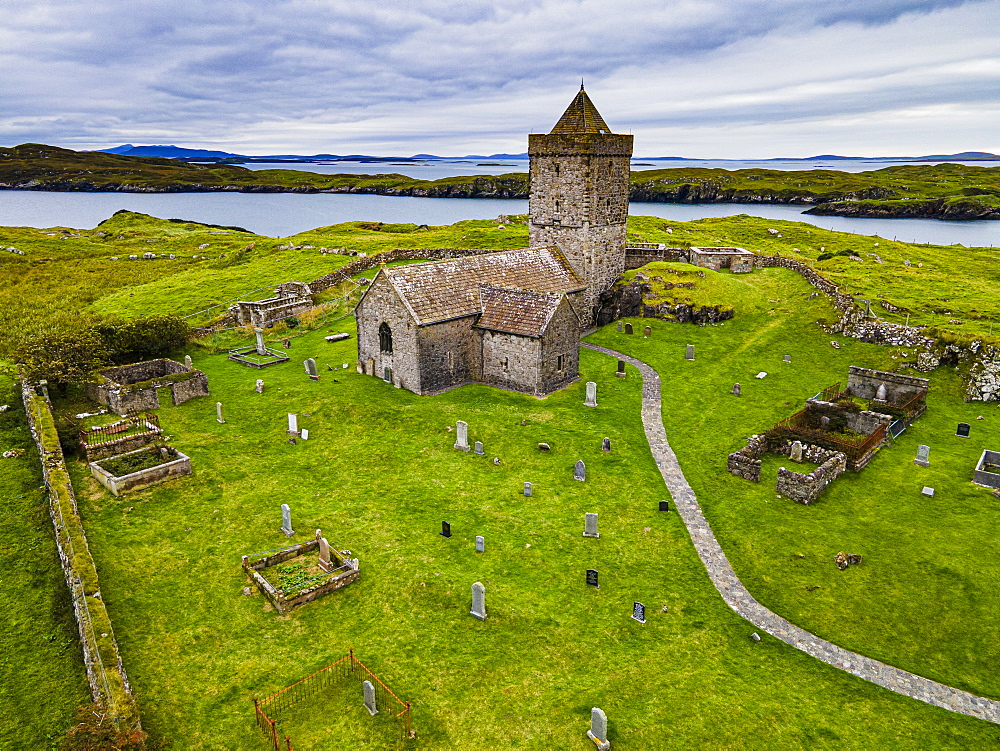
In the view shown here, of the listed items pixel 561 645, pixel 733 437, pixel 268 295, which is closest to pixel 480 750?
pixel 561 645

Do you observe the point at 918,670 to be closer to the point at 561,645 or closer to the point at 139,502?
the point at 561,645

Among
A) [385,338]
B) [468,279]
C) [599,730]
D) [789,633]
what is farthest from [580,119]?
[599,730]

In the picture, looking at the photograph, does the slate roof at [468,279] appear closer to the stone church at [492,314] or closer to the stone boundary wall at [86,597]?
the stone church at [492,314]

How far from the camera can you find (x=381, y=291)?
1133 inches

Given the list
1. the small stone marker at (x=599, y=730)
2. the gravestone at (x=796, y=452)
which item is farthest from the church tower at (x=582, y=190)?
the small stone marker at (x=599, y=730)

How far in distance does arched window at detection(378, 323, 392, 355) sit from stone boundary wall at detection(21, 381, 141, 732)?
13797mm

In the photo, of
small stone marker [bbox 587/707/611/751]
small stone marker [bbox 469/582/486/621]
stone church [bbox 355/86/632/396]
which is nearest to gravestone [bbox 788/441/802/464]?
stone church [bbox 355/86/632/396]

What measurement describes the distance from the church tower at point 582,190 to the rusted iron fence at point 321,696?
29.2 meters

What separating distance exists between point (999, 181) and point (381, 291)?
18515 centimetres

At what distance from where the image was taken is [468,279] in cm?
3088

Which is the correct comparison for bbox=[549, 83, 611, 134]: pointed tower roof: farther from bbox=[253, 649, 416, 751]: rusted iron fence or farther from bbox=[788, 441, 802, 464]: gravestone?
bbox=[253, 649, 416, 751]: rusted iron fence

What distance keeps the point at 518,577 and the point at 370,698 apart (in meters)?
5.57

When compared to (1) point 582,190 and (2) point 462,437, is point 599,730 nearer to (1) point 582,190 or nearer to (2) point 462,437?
(2) point 462,437

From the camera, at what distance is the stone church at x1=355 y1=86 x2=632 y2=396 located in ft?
92.2
